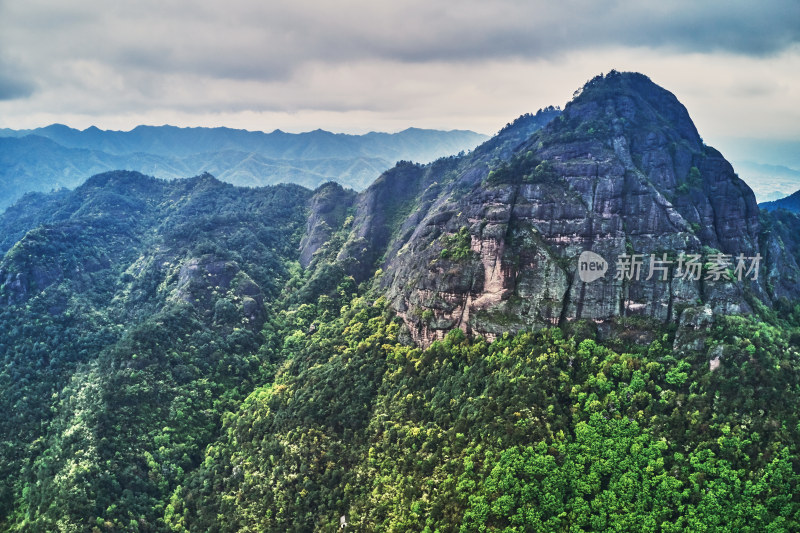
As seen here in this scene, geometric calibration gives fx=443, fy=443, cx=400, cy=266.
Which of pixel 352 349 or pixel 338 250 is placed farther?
pixel 338 250

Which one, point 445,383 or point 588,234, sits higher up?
point 588,234

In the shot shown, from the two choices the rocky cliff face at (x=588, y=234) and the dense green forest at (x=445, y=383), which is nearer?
the dense green forest at (x=445, y=383)

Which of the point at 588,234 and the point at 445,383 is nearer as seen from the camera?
the point at 445,383

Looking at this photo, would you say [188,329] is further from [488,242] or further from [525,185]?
[525,185]

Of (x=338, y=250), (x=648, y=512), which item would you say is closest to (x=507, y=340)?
(x=648, y=512)

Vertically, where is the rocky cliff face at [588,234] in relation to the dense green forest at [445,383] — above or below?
above
